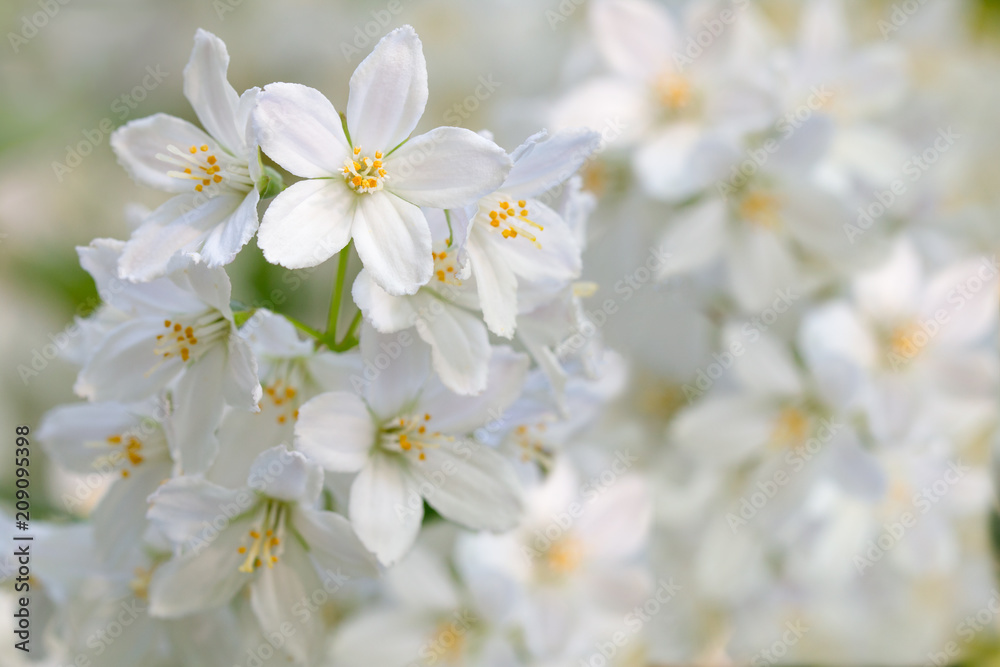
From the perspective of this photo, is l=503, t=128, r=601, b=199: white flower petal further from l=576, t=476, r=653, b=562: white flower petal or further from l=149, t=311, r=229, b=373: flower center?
l=576, t=476, r=653, b=562: white flower petal

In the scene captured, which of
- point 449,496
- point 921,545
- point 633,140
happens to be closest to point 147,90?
Result: point 633,140

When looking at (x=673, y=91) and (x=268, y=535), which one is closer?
(x=268, y=535)

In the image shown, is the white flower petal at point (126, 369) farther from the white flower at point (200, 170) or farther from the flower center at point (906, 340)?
the flower center at point (906, 340)
